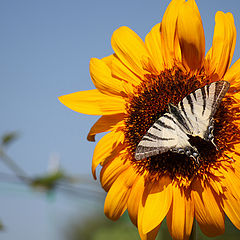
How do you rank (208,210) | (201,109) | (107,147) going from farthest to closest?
(107,147) → (208,210) → (201,109)

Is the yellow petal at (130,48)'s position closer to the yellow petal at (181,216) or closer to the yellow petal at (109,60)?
the yellow petal at (109,60)

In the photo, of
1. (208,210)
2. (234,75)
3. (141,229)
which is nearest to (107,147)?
(141,229)

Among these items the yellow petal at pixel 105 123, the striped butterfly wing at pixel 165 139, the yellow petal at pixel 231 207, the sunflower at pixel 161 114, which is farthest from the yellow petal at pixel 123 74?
the yellow petal at pixel 231 207

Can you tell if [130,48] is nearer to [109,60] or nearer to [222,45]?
[109,60]

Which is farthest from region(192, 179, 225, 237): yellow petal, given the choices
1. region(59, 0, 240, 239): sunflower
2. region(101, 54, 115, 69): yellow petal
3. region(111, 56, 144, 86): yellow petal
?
region(101, 54, 115, 69): yellow petal

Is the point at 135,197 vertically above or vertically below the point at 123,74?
below

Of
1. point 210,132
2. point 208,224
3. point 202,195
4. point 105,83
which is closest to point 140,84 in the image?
point 105,83

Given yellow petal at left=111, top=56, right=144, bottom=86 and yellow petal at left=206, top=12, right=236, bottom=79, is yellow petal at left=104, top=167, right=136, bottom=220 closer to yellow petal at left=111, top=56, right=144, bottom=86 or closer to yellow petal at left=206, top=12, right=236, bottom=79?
yellow petal at left=111, top=56, right=144, bottom=86
